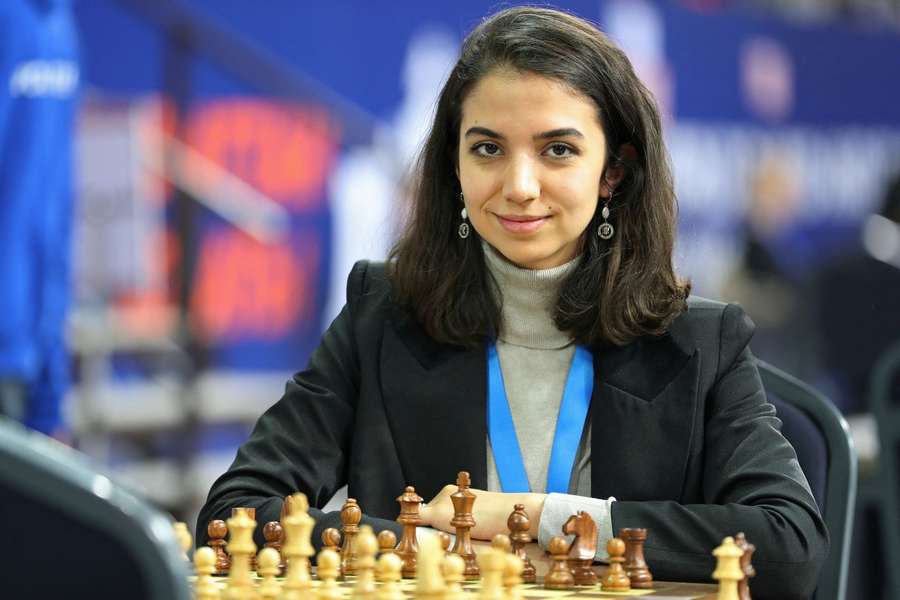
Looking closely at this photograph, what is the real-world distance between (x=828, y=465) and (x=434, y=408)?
1.88ft

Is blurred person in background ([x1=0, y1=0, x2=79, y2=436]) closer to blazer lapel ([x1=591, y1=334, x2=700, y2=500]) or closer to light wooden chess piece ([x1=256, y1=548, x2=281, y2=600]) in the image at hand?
blazer lapel ([x1=591, y1=334, x2=700, y2=500])

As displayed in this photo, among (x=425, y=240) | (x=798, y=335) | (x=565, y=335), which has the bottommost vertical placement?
(x=565, y=335)

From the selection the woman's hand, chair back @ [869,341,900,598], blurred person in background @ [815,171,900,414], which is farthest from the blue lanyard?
blurred person in background @ [815,171,900,414]

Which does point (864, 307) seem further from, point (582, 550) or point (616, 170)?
point (582, 550)

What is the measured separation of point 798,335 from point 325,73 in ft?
11.2

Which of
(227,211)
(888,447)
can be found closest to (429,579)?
(888,447)

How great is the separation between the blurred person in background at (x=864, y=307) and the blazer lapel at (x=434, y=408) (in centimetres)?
421

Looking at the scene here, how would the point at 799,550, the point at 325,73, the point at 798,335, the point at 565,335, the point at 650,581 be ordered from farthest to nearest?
1. the point at 798,335
2. the point at 325,73
3. the point at 565,335
4. the point at 799,550
5. the point at 650,581

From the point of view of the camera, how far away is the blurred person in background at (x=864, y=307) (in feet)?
20.5

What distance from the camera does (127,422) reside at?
5.54m

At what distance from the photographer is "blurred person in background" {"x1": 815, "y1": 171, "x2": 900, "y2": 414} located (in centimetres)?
624

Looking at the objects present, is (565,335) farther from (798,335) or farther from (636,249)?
(798,335)

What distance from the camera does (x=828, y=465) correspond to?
2227 mm

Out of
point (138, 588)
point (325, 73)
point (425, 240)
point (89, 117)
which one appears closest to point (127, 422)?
point (89, 117)
